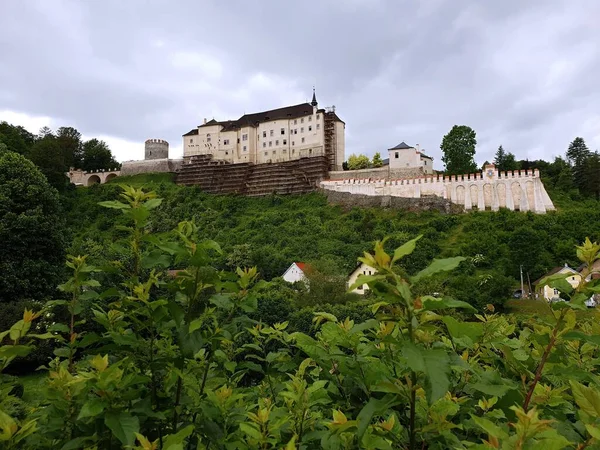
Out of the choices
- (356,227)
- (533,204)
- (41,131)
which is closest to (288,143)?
(356,227)

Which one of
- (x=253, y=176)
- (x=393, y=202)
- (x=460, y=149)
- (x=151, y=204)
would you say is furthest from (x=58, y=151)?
(x=151, y=204)

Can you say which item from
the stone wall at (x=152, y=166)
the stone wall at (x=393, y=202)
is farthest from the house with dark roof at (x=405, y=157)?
the stone wall at (x=152, y=166)

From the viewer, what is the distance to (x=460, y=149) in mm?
57344

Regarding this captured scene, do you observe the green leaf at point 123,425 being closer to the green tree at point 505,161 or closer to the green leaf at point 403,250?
the green leaf at point 403,250

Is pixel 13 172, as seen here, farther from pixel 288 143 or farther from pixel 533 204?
pixel 533 204

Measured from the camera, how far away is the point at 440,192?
5078 centimetres

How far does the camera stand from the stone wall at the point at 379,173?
185ft

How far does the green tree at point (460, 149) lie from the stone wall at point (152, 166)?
1759 inches

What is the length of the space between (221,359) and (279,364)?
423 millimetres

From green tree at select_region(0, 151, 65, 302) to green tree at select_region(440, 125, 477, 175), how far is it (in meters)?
49.0

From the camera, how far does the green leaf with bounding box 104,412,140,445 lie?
1650 millimetres

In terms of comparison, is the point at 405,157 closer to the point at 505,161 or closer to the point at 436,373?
the point at 505,161

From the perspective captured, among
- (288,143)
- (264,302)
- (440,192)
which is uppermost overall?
(288,143)

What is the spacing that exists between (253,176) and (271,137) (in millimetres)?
8246
